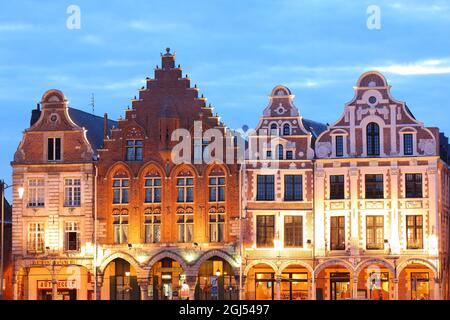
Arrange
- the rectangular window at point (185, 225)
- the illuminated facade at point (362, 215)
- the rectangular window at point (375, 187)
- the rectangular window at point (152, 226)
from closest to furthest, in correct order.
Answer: the illuminated facade at point (362, 215), the rectangular window at point (375, 187), the rectangular window at point (185, 225), the rectangular window at point (152, 226)

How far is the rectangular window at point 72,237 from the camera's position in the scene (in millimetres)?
74250

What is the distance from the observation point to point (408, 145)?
2761 inches

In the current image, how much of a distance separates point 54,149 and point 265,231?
14445 millimetres

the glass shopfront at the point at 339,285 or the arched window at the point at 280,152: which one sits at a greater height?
the arched window at the point at 280,152

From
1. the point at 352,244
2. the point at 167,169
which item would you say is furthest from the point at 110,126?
the point at 352,244

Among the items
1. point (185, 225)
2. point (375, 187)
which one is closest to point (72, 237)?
point (185, 225)

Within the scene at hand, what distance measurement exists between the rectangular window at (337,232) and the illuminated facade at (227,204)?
0.08 meters

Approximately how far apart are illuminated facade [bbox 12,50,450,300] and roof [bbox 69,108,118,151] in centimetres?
64

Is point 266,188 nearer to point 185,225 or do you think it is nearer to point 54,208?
point 185,225

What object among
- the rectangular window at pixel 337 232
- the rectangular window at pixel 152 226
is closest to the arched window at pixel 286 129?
the rectangular window at pixel 337 232

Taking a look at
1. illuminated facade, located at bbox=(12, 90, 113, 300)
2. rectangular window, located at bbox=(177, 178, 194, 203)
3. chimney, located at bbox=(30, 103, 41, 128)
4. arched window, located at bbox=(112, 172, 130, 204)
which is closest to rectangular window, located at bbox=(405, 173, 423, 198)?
rectangular window, located at bbox=(177, 178, 194, 203)

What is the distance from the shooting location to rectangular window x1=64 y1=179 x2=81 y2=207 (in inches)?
2938

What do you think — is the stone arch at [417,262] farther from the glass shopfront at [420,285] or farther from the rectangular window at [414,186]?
the rectangular window at [414,186]
